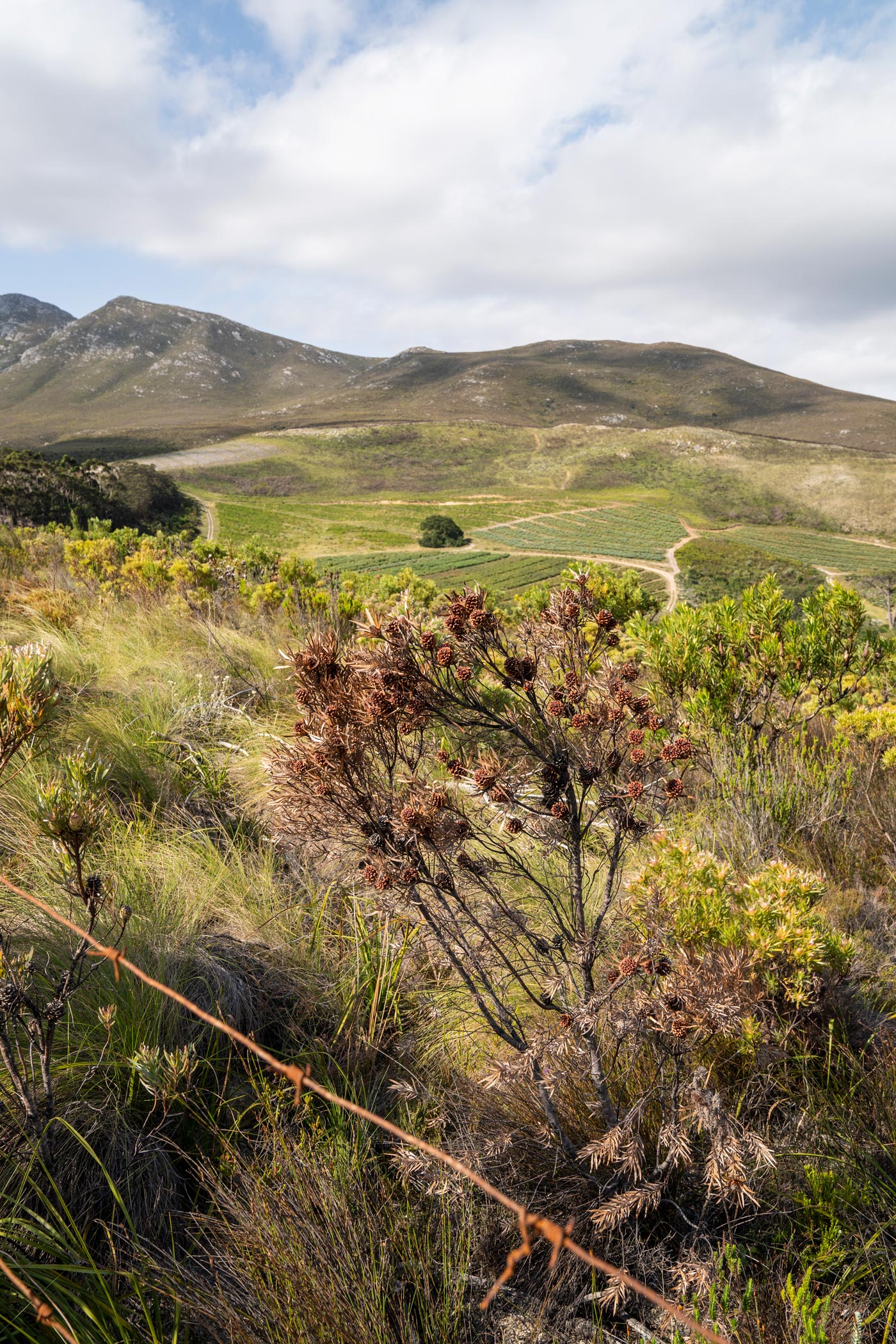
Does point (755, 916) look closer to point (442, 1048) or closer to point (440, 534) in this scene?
point (442, 1048)

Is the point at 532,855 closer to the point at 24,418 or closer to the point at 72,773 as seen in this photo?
the point at 72,773

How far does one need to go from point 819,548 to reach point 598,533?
2412 cm

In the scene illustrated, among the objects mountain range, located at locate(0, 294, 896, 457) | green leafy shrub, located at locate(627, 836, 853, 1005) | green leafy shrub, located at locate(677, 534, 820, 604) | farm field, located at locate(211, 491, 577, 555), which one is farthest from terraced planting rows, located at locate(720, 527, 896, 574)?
green leafy shrub, located at locate(627, 836, 853, 1005)

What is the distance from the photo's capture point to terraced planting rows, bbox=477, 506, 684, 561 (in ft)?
227

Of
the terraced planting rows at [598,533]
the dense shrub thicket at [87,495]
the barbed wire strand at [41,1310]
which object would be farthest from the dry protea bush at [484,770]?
the terraced planting rows at [598,533]

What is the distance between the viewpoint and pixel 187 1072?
5.54ft

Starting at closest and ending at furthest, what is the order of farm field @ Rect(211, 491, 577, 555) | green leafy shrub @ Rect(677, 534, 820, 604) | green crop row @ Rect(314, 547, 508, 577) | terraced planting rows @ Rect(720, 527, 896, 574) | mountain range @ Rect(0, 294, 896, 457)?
green leafy shrub @ Rect(677, 534, 820, 604), green crop row @ Rect(314, 547, 508, 577), farm field @ Rect(211, 491, 577, 555), terraced planting rows @ Rect(720, 527, 896, 574), mountain range @ Rect(0, 294, 896, 457)

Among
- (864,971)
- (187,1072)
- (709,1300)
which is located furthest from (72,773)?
(864,971)

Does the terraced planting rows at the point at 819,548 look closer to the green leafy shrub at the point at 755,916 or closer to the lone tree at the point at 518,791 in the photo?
the green leafy shrub at the point at 755,916

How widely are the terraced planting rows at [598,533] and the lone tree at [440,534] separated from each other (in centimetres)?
389

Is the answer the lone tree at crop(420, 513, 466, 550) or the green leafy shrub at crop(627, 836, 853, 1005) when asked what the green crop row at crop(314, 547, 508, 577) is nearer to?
the lone tree at crop(420, 513, 466, 550)

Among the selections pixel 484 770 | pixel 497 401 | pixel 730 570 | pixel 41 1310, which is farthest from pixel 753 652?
pixel 497 401

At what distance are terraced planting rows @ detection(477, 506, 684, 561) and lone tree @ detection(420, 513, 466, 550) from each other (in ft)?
12.8

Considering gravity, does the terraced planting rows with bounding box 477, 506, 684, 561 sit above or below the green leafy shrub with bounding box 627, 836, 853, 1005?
above
